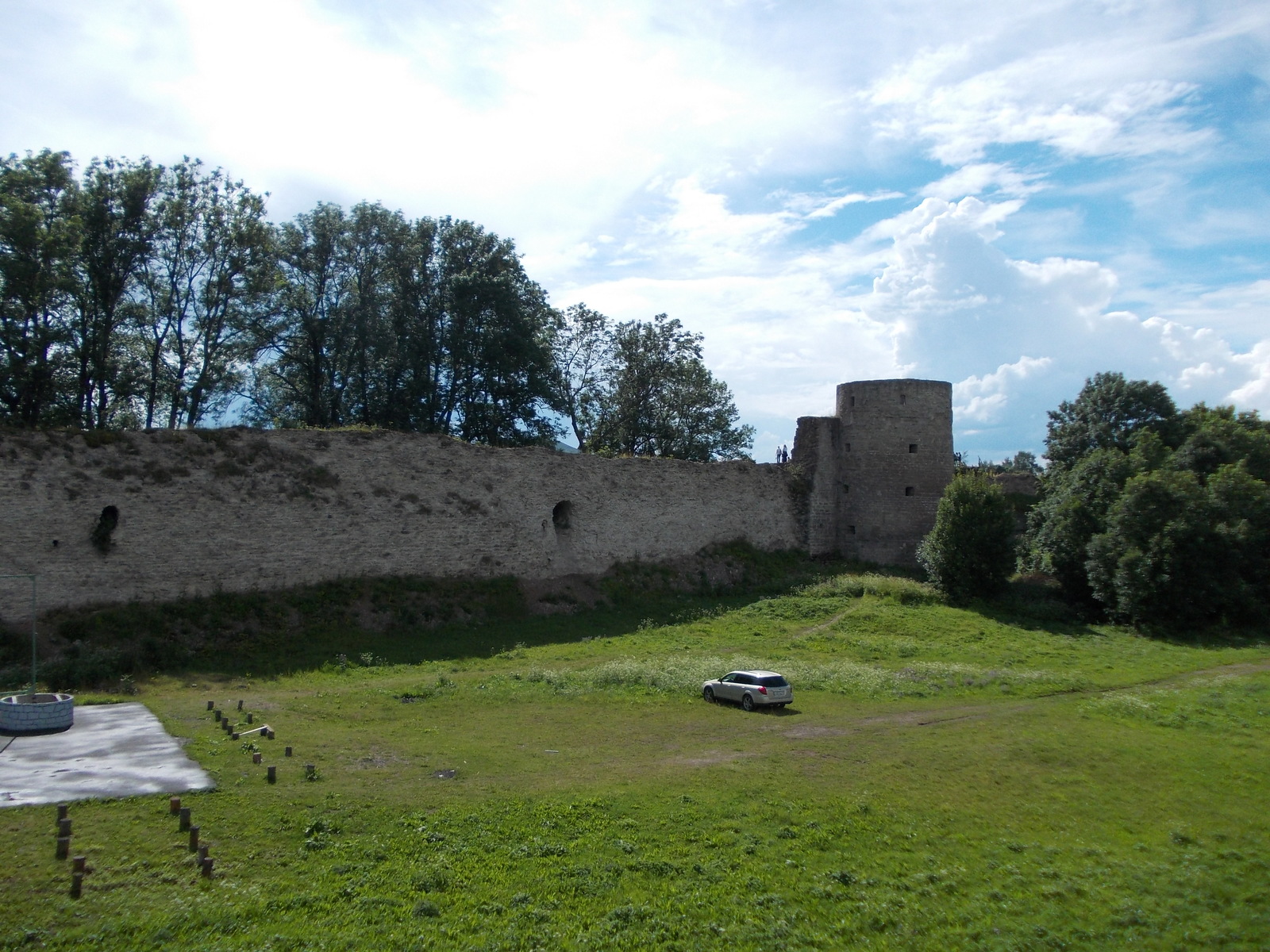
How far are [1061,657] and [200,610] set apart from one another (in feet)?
68.7

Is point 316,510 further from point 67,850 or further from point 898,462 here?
point 898,462

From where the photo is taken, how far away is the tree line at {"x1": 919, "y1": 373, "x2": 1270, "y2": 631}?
26.1 m

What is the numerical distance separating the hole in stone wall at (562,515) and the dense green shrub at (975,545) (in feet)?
39.5

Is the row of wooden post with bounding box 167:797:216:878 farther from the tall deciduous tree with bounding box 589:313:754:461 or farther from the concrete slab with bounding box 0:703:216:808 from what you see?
the tall deciduous tree with bounding box 589:313:754:461

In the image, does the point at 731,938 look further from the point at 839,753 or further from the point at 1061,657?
the point at 1061,657

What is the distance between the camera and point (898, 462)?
34.1 meters

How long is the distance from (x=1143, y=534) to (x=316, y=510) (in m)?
23.8

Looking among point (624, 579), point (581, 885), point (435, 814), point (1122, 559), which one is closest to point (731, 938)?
point (581, 885)

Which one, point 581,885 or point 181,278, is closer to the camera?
point 581,885

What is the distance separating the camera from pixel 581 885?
31.1ft

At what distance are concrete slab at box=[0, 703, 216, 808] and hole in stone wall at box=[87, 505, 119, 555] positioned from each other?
6.69 meters

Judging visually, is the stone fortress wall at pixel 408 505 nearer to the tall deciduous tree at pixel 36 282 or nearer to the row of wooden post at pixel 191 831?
the tall deciduous tree at pixel 36 282

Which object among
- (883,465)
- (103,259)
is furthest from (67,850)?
(883,465)

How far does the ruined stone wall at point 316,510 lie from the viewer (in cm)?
1966
